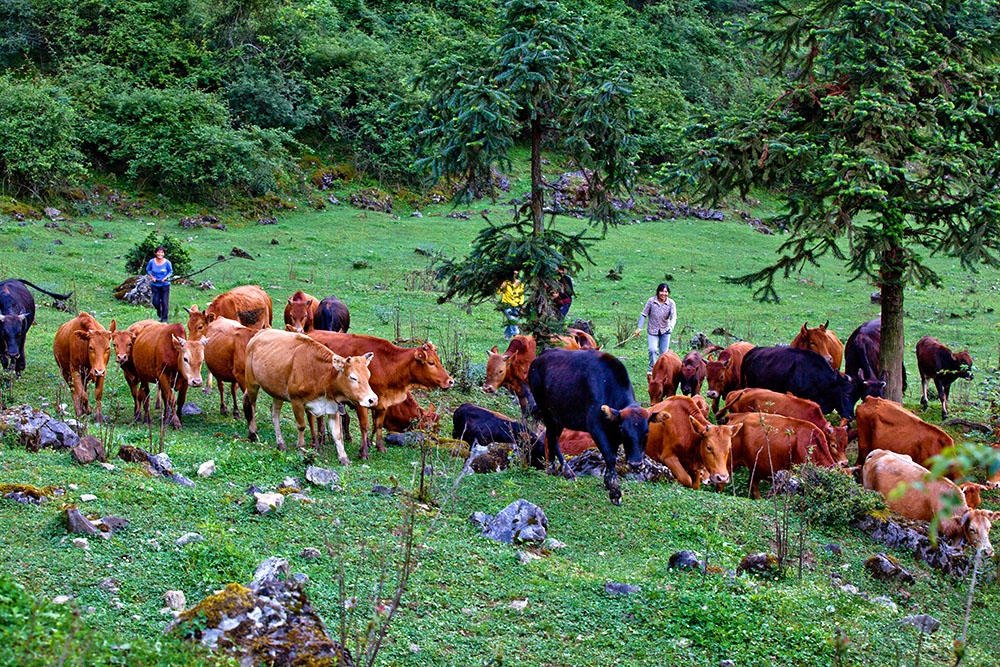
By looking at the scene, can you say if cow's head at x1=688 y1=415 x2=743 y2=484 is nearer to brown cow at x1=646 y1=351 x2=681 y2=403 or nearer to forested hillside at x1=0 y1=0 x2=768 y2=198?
brown cow at x1=646 y1=351 x2=681 y2=403

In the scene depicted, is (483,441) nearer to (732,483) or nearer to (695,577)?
(732,483)

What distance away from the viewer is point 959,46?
49.5 feet

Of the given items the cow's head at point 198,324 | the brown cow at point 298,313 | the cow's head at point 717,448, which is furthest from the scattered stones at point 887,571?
the brown cow at point 298,313

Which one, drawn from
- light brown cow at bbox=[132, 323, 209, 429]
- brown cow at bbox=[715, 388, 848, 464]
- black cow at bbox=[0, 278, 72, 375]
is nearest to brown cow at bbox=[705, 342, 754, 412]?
brown cow at bbox=[715, 388, 848, 464]

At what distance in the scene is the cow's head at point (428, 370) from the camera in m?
12.5

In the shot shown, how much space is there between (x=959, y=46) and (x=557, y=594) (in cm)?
1280

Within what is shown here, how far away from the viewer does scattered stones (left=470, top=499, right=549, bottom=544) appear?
8422 mm

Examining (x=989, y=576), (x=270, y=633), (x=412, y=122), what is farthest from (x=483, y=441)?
(x=270, y=633)

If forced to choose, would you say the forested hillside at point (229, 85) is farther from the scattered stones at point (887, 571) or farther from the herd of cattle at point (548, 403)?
the scattered stones at point (887, 571)

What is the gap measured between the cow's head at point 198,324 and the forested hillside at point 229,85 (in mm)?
16658

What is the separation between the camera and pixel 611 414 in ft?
33.1

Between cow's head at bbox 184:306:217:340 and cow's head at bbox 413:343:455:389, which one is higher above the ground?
cow's head at bbox 184:306:217:340

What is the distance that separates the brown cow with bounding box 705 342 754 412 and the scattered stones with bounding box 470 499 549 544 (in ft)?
26.2

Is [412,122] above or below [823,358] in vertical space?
above
